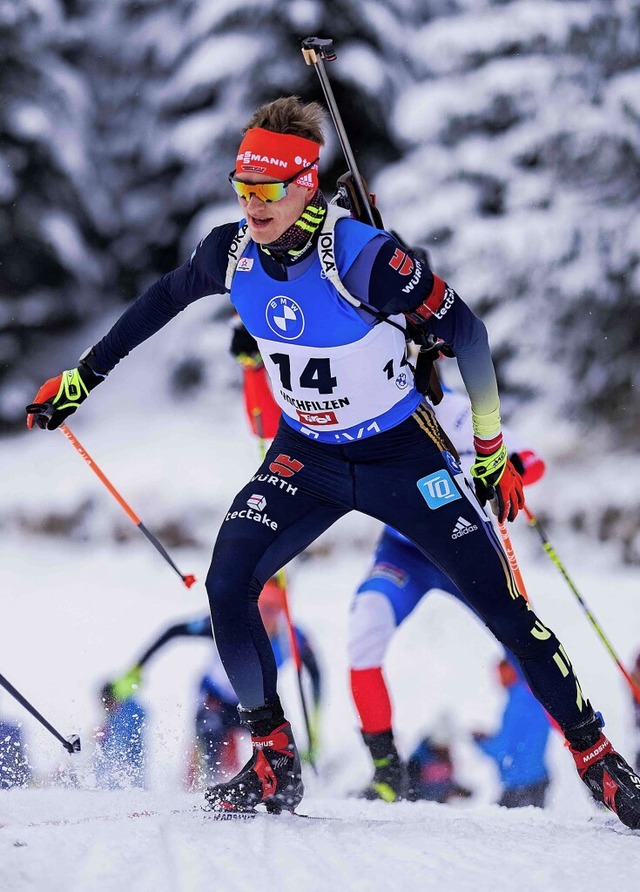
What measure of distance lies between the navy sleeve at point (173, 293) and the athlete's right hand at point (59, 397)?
80 mm

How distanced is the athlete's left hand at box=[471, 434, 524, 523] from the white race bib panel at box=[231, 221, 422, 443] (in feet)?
0.92

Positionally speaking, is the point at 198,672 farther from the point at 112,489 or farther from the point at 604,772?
the point at 604,772

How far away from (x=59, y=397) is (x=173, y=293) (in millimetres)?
573

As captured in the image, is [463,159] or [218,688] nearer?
[218,688]

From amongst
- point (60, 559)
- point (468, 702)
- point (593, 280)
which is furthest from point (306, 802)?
point (593, 280)

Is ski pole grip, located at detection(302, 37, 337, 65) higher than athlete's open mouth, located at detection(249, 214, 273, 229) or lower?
higher

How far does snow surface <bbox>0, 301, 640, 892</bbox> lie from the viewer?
2.90m

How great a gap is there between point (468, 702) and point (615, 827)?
100 inches

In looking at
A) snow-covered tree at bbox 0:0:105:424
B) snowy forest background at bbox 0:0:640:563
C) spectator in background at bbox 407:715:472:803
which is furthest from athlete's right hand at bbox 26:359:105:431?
snow-covered tree at bbox 0:0:105:424

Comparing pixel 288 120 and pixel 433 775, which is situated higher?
pixel 288 120

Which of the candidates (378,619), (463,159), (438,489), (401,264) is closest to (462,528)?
(438,489)

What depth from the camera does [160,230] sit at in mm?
12078

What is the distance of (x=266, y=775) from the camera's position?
3.55m

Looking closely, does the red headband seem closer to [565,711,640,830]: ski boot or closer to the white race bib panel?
the white race bib panel
